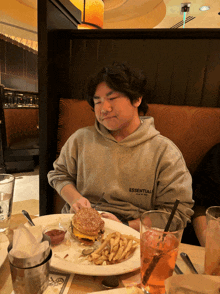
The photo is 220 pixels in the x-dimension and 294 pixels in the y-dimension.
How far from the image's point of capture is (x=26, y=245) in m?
0.47

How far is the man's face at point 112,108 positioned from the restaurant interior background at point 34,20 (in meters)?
3.46

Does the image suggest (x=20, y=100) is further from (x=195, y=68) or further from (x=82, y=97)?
(x=195, y=68)

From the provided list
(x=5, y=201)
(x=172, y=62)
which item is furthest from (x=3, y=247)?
(x=172, y=62)

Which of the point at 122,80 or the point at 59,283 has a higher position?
the point at 122,80

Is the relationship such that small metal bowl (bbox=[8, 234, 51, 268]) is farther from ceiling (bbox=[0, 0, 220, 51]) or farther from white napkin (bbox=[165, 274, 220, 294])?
ceiling (bbox=[0, 0, 220, 51])

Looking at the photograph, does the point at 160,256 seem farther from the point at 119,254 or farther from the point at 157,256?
the point at 119,254

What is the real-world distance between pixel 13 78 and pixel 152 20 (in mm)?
4226

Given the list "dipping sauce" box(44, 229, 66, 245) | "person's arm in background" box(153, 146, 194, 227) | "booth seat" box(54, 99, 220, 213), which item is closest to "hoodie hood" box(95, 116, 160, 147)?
"person's arm in background" box(153, 146, 194, 227)

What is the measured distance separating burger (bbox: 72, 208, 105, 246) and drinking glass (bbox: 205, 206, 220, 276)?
1.27ft

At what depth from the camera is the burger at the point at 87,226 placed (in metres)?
0.79

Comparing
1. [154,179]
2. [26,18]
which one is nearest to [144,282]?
[154,179]

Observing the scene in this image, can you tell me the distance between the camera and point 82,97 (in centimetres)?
188

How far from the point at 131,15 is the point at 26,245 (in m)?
6.72

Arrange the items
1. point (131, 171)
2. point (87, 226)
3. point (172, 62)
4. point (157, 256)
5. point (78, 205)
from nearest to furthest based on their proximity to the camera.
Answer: point (157, 256) < point (87, 226) < point (78, 205) < point (131, 171) < point (172, 62)
